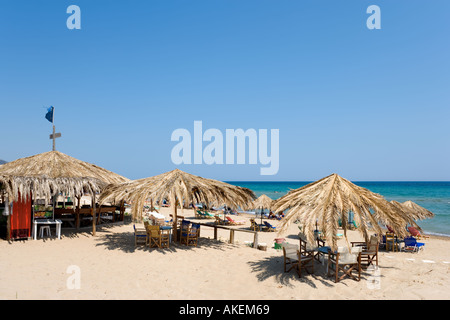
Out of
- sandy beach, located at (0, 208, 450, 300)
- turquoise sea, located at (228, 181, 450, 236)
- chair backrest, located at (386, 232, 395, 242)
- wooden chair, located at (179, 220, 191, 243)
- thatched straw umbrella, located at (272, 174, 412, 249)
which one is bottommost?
turquoise sea, located at (228, 181, 450, 236)

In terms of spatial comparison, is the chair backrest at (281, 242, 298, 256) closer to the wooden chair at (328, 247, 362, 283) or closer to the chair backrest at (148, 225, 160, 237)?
the wooden chair at (328, 247, 362, 283)

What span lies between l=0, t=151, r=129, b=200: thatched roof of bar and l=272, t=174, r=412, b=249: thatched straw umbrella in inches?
330

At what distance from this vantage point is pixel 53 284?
653 centimetres

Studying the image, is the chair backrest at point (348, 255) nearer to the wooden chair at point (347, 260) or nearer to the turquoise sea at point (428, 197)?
the wooden chair at point (347, 260)

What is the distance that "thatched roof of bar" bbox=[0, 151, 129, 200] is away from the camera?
10445mm

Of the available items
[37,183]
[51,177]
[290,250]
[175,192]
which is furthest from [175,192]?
[51,177]

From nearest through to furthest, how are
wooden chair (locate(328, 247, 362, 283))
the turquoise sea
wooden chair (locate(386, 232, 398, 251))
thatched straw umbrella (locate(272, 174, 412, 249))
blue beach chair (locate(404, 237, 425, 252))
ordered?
1. thatched straw umbrella (locate(272, 174, 412, 249))
2. wooden chair (locate(328, 247, 362, 283))
3. wooden chair (locate(386, 232, 398, 251))
4. blue beach chair (locate(404, 237, 425, 252))
5. the turquoise sea

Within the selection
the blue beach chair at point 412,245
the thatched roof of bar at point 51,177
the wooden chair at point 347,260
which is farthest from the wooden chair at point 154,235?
the blue beach chair at point 412,245

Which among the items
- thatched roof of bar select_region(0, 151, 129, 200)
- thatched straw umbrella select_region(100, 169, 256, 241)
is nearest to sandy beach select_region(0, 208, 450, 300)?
thatched straw umbrella select_region(100, 169, 256, 241)

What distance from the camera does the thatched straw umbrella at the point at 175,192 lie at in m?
9.83

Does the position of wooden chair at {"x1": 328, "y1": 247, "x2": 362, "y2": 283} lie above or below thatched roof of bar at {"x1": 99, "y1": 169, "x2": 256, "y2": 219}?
below

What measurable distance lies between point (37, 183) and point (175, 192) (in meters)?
5.37

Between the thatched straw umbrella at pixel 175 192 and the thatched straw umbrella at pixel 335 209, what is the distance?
3420mm

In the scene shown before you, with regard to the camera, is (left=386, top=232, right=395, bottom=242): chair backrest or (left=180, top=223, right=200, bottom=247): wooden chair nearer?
(left=180, top=223, right=200, bottom=247): wooden chair
